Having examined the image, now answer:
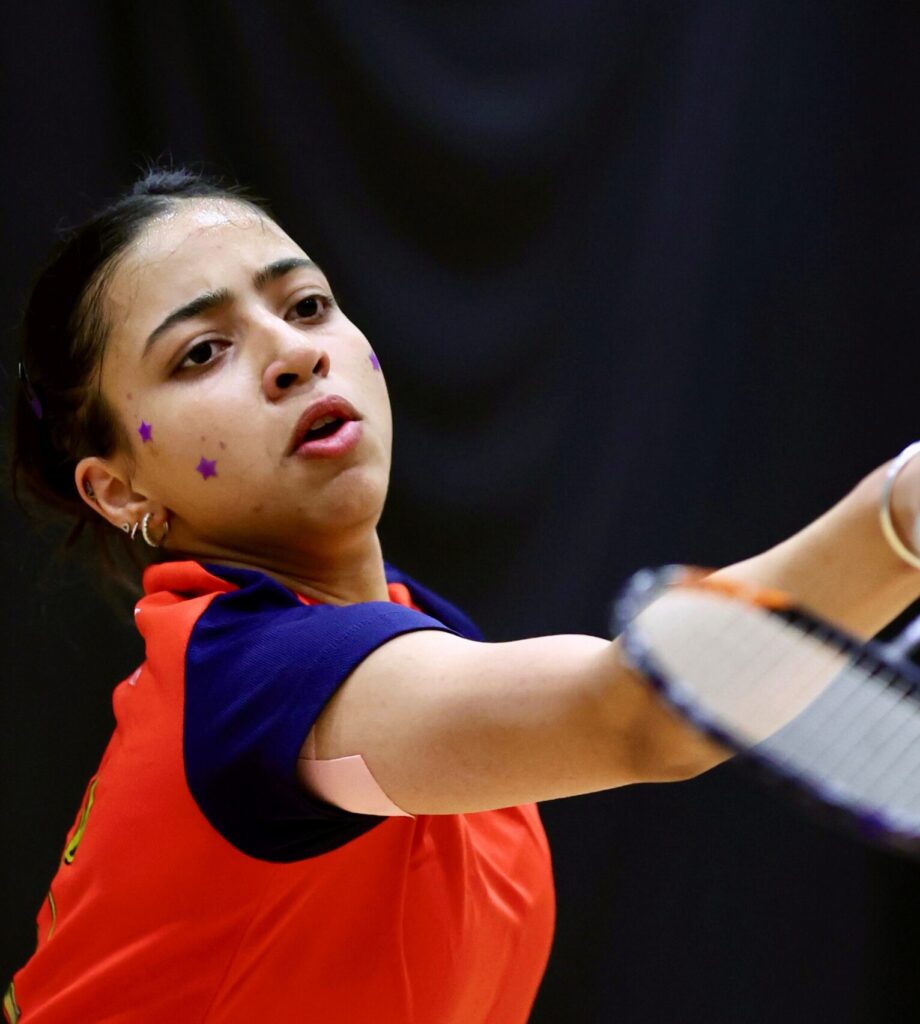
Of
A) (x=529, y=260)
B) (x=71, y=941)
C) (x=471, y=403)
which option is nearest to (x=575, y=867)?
(x=471, y=403)

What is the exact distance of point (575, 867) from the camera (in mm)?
1875

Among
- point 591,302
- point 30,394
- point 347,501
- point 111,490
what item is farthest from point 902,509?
point 591,302

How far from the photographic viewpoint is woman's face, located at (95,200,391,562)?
1095 mm

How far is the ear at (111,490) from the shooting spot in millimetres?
1209

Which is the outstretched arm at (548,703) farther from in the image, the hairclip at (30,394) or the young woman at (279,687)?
the hairclip at (30,394)

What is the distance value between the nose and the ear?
0.17m

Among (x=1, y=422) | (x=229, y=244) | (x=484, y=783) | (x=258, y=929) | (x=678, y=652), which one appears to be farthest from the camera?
(x=1, y=422)

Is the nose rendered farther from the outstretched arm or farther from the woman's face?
the outstretched arm

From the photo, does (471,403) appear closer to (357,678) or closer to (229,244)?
(229,244)

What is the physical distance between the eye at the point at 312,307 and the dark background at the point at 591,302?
2.09 ft

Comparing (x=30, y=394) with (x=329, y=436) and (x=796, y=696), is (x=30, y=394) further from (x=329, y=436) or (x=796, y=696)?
(x=796, y=696)

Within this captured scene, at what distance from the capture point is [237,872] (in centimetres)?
100

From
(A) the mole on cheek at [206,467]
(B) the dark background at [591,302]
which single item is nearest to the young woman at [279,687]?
(A) the mole on cheek at [206,467]

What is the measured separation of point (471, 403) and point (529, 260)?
20cm
